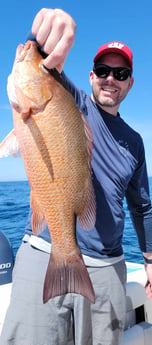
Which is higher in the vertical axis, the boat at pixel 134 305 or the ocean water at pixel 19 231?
the boat at pixel 134 305

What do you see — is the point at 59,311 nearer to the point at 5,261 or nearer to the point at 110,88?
the point at 110,88

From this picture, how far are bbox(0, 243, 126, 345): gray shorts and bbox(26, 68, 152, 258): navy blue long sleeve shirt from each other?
0.57 ft

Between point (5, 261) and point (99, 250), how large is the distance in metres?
1.90

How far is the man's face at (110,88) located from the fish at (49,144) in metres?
0.90

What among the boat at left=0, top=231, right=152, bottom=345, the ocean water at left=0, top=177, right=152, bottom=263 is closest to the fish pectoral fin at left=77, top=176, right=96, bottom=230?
the boat at left=0, top=231, right=152, bottom=345

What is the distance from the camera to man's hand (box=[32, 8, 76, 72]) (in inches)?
59.9

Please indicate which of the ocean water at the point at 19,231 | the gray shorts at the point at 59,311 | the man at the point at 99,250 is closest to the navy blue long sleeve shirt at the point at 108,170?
the man at the point at 99,250

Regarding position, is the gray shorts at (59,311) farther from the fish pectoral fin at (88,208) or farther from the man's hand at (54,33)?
the man's hand at (54,33)

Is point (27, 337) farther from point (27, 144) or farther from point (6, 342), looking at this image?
point (27, 144)

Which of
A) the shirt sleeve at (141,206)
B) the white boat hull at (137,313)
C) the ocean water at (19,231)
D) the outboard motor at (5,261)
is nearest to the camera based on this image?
the shirt sleeve at (141,206)

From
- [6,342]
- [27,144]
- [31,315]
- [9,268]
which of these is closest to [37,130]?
[27,144]

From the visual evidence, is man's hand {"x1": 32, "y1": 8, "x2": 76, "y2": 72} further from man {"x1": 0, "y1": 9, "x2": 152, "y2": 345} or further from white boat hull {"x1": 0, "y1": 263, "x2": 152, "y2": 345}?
white boat hull {"x1": 0, "y1": 263, "x2": 152, "y2": 345}

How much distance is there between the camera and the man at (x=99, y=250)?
7.10 feet

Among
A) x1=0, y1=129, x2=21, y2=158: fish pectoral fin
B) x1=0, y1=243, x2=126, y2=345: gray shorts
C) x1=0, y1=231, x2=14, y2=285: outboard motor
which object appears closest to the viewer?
x1=0, y1=129, x2=21, y2=158: fish pectoral fin
